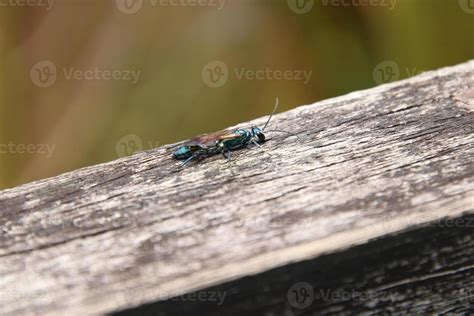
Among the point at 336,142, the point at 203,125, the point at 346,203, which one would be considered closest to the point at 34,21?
the point at 203,125

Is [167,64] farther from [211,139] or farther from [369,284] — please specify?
[369,284]

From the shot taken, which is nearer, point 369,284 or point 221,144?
point 369,284

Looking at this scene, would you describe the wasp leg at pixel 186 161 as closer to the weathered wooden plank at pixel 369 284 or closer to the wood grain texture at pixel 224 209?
the wood grain texture at pixel 224 209

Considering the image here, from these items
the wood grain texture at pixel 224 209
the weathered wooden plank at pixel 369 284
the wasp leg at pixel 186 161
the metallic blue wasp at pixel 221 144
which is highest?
the metallic blue wasp at pixel 221 144

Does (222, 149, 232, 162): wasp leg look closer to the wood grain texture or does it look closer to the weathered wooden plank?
the wood grain texture

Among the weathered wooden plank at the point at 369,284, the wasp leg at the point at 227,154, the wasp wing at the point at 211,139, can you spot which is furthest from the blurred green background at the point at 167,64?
the weathered wooden plank at the point at 369,284

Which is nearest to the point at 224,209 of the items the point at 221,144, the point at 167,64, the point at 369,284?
the point at 369,284

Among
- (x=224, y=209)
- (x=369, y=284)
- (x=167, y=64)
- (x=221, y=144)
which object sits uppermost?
(x=167, y=64)
